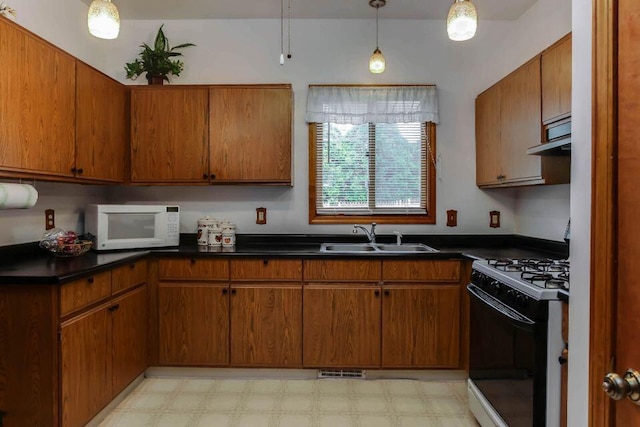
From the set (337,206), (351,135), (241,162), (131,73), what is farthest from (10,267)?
(351,135)

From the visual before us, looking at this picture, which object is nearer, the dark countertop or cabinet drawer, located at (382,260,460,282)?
the dark countertop

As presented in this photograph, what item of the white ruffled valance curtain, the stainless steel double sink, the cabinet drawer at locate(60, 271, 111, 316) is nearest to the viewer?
the cabinet drawer at locate(60, 271, 111, 316)

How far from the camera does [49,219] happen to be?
2.54m

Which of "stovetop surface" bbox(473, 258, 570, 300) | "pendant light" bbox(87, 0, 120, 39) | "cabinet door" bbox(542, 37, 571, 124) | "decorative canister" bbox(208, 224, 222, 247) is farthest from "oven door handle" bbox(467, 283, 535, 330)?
"pendant light" bbox(87, 0, 120, 39)

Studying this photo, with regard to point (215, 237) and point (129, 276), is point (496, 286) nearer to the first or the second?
point (215, 237)

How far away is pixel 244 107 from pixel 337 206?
1122 millimetres

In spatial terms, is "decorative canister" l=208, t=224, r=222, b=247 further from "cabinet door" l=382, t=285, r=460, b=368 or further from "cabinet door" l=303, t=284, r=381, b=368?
"cabinet door" l=382, t=285, r=460, b=368

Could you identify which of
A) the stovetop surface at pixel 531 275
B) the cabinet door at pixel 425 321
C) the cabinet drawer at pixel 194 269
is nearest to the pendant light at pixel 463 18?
the stovetop surface at pixel 531 275

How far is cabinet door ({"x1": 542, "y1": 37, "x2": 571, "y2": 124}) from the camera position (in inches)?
77.8

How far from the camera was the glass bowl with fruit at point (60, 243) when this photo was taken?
2248 mm

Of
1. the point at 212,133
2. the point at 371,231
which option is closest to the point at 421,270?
the point at 371,231

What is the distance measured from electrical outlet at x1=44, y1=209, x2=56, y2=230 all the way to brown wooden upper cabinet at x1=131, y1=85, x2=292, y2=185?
1.92 feet

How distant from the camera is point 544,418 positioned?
1527 millimetres

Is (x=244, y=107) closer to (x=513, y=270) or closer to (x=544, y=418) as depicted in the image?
(x=513, y=270)
